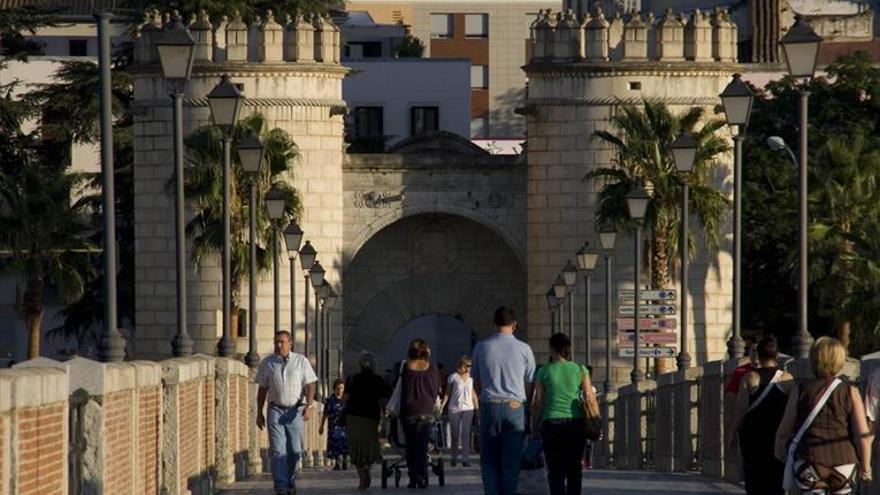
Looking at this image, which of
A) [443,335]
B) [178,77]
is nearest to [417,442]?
[178,77]

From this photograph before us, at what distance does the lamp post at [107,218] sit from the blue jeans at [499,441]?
296 cm

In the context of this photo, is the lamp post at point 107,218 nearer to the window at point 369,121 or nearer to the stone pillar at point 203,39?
the stone pillar at point 203,39

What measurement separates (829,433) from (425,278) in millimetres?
50182

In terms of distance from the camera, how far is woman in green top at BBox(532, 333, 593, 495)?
21.3m

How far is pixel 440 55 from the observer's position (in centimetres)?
11219

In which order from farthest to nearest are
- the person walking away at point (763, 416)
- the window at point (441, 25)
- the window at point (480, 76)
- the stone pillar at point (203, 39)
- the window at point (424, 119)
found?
the window at point (441, 25) → the window at point (480, 76) → the window at point (424, 119) → the stone pillar at point (203, 39) → the person walking away at point (763, 416)

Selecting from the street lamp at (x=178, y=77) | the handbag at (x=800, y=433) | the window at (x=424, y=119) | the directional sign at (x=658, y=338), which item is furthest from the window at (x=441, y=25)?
the handbag at (x=800, y=433)

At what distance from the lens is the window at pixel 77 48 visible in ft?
327

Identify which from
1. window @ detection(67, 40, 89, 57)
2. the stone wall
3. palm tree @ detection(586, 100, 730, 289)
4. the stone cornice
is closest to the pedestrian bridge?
the stone wall

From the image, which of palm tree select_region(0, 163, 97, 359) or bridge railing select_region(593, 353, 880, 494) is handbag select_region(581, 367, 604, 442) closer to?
bridge railing select_region(593, 353, 880, 494)

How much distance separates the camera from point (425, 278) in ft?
218

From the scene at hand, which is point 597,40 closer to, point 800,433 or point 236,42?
point 236,42

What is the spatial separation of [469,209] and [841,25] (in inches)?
1160

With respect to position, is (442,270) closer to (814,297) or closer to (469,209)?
(469,209)
